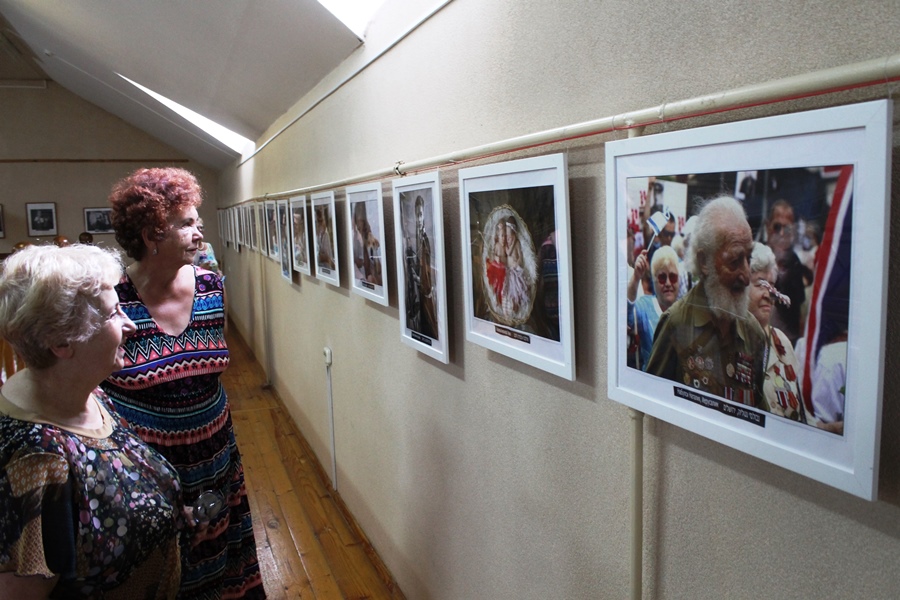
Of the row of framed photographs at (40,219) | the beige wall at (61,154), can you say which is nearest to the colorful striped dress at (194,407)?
the beige wall at (61,154)

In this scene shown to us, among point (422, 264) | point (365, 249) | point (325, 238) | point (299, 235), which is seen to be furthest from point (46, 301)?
point (299, 235)

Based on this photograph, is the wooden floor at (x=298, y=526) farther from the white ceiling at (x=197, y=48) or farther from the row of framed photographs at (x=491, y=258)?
the white ceiling at (x=197, y=48)

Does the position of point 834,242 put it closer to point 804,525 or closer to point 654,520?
Answer: point 804,525

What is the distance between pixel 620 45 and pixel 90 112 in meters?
14.4

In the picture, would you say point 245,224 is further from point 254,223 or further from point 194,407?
point 194,407

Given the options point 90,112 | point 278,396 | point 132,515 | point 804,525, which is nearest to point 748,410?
point 804,525

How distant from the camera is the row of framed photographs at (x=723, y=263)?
0.94 meters

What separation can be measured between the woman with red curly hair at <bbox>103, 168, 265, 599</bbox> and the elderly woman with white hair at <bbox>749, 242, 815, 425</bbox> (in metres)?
2.00

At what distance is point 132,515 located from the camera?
1.73 meters

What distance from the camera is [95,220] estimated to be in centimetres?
1348

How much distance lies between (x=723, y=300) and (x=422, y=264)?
1548 millimetres

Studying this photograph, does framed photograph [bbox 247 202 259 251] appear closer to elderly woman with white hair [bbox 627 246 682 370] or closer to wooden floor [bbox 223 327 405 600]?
wooden floor [bbox 223 327 405 600]

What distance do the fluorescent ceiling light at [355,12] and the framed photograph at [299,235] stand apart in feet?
5.25

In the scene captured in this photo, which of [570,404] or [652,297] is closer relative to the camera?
[652,297]
